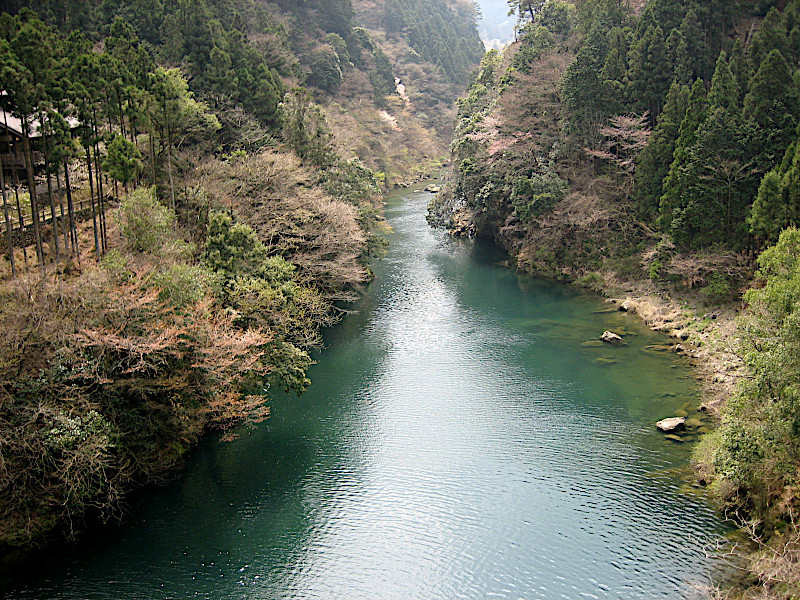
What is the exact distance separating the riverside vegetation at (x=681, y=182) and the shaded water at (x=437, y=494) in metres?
1.78

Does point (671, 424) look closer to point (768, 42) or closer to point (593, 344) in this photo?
point (593, 344)

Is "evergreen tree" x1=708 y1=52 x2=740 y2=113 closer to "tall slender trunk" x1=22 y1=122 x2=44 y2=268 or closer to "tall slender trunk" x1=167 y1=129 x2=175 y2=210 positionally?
"tall slender trunk" x1=167 y1=129 x2=175 y2=210

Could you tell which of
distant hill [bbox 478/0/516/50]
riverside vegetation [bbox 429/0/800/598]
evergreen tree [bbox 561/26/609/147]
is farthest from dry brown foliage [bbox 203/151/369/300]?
distant hill [bbox 478/0/516/50]

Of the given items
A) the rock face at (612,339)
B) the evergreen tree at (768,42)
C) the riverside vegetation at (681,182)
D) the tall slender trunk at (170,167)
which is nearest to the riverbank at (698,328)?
the riverside vegetation at (681,182)

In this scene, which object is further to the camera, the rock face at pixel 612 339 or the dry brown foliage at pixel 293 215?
the dry brown foliage at pixel 293 215

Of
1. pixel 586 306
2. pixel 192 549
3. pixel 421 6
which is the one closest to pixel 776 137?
pixel 586 306

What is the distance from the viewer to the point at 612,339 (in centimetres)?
2605

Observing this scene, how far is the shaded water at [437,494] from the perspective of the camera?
14273mm

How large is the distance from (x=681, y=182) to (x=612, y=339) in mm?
6785

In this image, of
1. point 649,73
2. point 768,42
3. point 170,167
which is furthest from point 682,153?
point 170,167

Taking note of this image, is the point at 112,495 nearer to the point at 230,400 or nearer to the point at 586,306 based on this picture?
the point at 230,400

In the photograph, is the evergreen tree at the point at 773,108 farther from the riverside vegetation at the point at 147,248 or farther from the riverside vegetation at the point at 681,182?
the riverside vegetation at the point at 147,248

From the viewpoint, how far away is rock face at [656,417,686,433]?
63.3 ft

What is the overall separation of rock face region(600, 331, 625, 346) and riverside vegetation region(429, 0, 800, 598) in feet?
6.95
